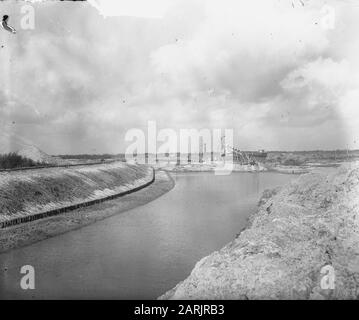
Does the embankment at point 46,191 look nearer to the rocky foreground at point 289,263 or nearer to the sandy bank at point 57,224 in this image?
the sandy bank at point 57,224

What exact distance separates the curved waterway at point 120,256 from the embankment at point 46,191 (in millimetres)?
5144

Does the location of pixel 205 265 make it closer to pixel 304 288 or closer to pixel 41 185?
pixel 304 288

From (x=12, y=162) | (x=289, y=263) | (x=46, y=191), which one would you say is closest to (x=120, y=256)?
(x=289, y=263)

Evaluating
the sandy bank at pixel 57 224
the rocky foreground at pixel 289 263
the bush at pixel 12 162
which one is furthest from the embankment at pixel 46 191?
the rocky foreground at pixel 289 263

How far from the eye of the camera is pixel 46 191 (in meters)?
35.2

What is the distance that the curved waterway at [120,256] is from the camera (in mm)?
15031

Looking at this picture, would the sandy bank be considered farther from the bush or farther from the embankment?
the bush

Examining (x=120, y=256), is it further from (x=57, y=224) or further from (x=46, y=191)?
(x=46, y=191)

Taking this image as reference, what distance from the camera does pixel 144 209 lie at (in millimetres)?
37938

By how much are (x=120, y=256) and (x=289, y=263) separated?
10168 mm

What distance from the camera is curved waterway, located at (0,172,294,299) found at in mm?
15031

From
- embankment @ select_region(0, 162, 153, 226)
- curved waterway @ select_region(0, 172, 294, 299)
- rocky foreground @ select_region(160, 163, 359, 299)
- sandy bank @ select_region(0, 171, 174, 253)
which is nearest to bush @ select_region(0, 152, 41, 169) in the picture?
embankment @ select_region(0, 162, 153, 226)
